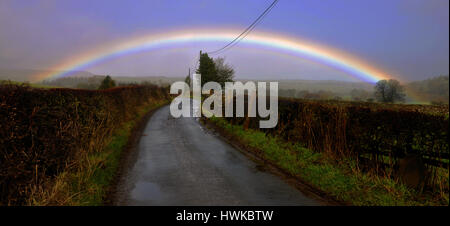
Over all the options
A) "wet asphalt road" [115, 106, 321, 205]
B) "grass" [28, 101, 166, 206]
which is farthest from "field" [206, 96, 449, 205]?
"grass" [28, 101, 166, 206]

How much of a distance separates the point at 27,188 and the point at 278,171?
6013 mm

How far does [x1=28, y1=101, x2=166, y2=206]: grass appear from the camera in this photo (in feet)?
17.7

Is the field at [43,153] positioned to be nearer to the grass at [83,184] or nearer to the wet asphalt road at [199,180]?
the grass at [83,184]

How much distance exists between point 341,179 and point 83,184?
19.8 feet

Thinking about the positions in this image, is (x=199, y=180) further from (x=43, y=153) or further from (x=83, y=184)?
(x=43, y=153)

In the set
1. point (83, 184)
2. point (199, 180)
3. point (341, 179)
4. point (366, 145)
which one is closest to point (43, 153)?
point (83, 184)

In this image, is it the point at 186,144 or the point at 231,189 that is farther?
the point at 186,144

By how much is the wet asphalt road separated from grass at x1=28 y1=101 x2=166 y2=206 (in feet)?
1.40

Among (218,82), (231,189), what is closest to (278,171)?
(231,189)

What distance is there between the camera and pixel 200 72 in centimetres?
4603

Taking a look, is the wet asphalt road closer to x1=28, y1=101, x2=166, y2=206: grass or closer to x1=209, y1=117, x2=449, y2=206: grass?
x1=28, y1=101, x2=166, y2=206: grass

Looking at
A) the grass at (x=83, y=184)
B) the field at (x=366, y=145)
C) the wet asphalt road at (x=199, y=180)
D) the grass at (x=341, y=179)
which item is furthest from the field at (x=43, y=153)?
the field at (x=366, y=145)

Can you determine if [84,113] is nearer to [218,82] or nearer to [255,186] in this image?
[255,186]

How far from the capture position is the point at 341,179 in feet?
23.6
